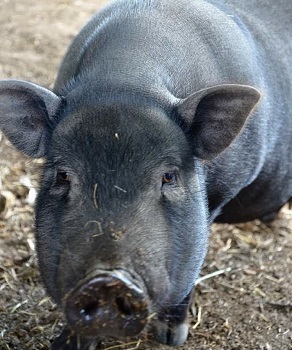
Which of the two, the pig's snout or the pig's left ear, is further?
the pig's left ear

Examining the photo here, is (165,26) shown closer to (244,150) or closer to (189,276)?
(244,150)

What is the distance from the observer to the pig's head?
3.60 metres

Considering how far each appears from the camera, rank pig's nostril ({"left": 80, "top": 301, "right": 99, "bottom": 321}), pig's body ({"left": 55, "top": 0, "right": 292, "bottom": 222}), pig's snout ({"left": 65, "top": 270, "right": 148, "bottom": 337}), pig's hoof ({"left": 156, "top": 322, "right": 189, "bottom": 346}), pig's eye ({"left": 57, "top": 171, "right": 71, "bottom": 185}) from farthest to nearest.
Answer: pig's hoof ({"left": 156, "top": 322, "right": 189, "bottom": 346}) → pig's body ({"left": 55, "top": 0, "right": 292, "bottom": 222}) → pig's eye ({"left": 57, "top": 171, "right": 71, "bottom": 185}) → pig's nostril ({"left": 80, "top": 301, "right": 99, "bottom": 321}) → pig's snout ({"left": 65, "top": 270, "right": 148, "bottom": 337})

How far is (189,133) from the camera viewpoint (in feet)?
14.2

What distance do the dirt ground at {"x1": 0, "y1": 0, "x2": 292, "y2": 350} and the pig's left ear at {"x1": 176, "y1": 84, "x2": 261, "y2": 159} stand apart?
1032 millimetres

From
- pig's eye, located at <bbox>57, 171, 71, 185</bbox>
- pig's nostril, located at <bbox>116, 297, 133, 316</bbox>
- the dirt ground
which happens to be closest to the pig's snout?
pig's nostril, located at <bbox>116, 297, 133, 316</bbox>

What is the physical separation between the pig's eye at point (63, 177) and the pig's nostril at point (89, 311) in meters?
0.65

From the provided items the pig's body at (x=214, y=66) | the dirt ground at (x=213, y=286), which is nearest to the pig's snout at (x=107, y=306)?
the pig's body at (x=214, y=66)

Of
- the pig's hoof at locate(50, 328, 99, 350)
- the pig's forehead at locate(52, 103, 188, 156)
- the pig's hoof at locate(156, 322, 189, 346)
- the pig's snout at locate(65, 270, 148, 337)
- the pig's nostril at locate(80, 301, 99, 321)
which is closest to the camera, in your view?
the pig's snout at locate(65, 270, 148, 337)

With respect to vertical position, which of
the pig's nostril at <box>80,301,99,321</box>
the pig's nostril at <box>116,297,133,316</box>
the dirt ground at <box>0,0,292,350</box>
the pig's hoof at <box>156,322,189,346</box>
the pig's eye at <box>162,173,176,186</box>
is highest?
the pig's eye at <box>162,173,176,186</box>

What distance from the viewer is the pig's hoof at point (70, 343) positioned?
15.8ft

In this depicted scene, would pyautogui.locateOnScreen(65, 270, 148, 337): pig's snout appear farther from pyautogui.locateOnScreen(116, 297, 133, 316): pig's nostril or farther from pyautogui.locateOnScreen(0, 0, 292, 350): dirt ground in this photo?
pyautogui.locateOnScreen(0, 0, 292, 350): dirt ground

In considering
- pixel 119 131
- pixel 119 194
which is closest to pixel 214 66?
pixel 119 131

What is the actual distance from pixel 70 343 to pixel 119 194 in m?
1.42
